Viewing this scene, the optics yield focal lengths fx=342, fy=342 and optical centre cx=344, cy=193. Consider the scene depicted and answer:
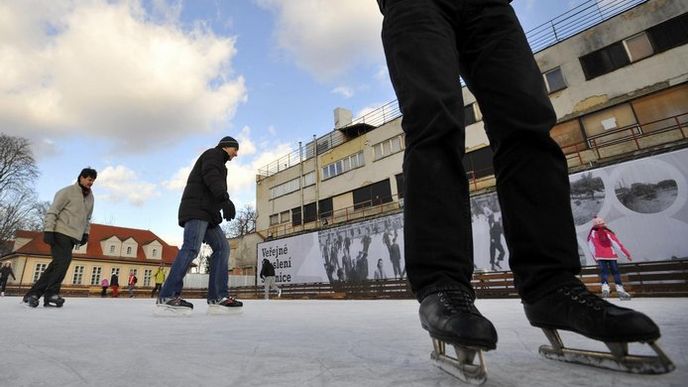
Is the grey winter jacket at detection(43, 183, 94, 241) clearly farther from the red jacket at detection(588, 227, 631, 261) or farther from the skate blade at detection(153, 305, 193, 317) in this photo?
the red jacket at detection(588, 227, 631, 261)

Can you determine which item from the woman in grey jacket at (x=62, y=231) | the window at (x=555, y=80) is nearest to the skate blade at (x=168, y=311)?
the woman in grey jacket at (x=62, y=231)

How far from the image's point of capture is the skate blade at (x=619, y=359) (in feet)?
2.41

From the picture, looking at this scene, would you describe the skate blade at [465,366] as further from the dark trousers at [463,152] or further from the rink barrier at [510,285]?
the rink barrier at [510,285]

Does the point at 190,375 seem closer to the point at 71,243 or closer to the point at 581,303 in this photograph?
the point at 581,303

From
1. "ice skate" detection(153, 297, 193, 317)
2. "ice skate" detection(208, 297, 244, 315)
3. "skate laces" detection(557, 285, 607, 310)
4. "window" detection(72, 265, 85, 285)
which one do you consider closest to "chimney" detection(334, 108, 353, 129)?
"ice skate" detection(208, 297, 244, 315)

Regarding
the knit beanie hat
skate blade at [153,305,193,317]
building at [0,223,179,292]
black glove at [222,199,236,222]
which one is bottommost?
skate blade at [153,305,193,317]

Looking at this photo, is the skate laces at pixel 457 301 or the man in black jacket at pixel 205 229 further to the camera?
the man in black jacket at pixel 205 229

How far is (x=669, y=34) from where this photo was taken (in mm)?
13703

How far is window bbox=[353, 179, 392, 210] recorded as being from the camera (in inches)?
872

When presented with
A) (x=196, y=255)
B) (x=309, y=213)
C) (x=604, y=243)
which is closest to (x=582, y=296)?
(x=196, y=255)

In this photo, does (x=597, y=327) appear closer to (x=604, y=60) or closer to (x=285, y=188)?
(x=604, y=60)

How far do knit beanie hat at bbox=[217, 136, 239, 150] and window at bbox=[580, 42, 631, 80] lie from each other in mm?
17275

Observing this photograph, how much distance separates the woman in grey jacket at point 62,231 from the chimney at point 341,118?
969 inches

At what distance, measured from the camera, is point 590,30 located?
1559 cm
